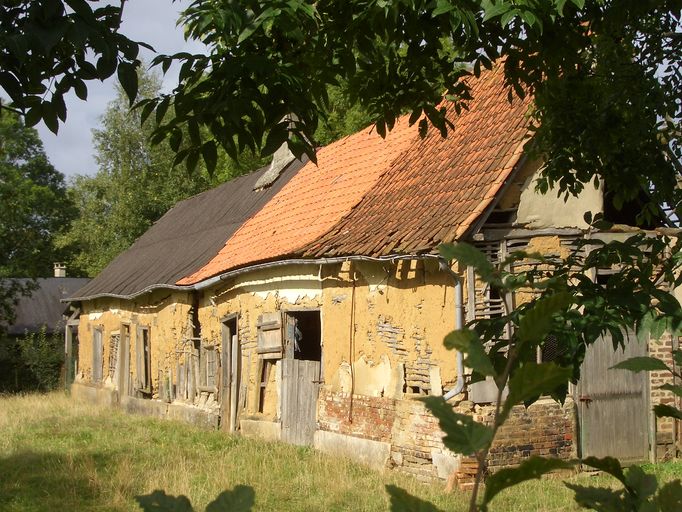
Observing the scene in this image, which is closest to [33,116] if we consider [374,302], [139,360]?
[374,302]

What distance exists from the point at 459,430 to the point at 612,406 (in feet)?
34.7

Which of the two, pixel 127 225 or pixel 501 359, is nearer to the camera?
pixel 501 359

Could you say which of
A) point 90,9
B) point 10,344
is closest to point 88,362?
point 10,344

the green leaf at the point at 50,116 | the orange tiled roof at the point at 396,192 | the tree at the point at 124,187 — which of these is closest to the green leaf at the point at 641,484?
the green leaf at the point at 50,116

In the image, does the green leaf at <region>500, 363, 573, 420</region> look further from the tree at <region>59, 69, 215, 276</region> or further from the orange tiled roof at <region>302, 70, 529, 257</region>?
the tree at <region>59, 69, 215, 276</region>

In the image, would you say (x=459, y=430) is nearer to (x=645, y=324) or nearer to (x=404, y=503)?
(x=404, y=503)

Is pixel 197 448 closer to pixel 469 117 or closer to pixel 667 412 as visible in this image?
pixel 469 117

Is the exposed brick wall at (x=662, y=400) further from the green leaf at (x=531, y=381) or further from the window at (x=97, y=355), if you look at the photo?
the window at (x=97, y=355)

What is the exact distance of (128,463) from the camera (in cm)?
1191

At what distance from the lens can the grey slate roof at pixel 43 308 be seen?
122 ft

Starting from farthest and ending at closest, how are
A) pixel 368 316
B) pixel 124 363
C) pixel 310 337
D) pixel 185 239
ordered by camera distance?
pixel 185 239, pixel 124 363, pixel 310 337, pixel 368 316

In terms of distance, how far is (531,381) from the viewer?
1.29 metres

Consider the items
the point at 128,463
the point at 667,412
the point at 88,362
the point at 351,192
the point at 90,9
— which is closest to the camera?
the point at 667,412

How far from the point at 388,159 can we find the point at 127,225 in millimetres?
24962
